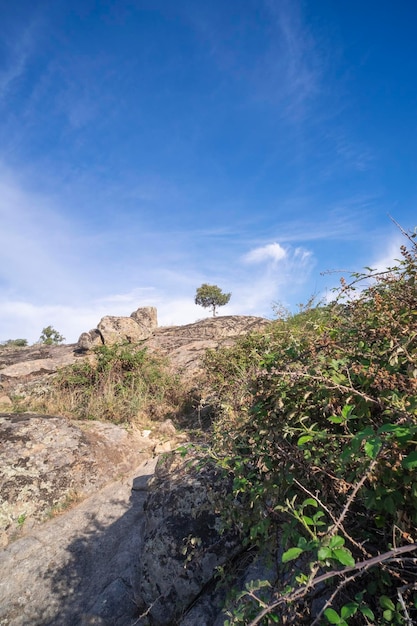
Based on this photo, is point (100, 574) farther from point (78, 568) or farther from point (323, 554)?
point (323, 554)

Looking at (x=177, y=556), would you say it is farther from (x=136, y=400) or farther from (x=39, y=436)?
(x=136, y=400)

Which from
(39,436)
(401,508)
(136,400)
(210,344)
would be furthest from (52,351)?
(401,508)

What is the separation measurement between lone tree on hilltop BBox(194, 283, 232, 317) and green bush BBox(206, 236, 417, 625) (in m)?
36.3

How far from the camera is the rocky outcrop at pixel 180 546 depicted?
8.15 feet

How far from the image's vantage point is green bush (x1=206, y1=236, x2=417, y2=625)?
113 centimetres

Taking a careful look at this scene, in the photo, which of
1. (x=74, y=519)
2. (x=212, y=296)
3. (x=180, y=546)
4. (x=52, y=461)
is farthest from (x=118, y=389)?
(x=212, y=296)

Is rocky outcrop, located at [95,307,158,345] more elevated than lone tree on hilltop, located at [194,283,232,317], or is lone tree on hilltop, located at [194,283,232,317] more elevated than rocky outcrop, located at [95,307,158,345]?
lone tree on hilltop, located at [194,283,232,317]

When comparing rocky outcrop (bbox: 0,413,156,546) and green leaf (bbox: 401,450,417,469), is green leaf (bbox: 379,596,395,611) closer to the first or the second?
green leaf (bbox: 401,450,417,469)

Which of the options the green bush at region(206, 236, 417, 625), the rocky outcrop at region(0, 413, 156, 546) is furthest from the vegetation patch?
the green bush at region(206, 236, 417, 625)

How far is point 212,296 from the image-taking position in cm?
3809

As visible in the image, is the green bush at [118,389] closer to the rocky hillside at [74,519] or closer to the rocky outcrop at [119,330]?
the rocky hillside at [74,519]

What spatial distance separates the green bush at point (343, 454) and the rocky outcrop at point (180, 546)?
720 millimetres

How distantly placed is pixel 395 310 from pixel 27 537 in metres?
4.71

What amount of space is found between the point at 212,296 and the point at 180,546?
117 feet
